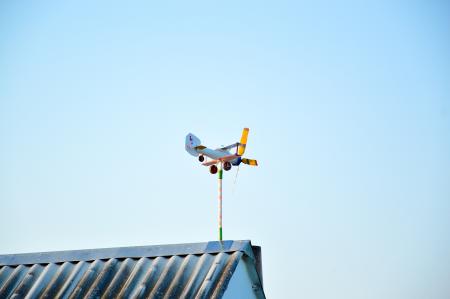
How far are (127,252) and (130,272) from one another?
48cm

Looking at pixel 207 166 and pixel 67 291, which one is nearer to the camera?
pixel 67 291

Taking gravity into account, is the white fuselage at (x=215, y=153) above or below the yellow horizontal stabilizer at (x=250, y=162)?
above

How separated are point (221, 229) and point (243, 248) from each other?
3113 millimetres

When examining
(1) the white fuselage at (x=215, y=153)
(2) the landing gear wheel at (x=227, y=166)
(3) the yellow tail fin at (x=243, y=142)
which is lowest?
(2) the landing gear wheel at (x=227, y=166)

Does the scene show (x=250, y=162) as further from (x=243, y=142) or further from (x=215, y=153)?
(x=215, y=153)

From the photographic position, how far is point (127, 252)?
1228cm

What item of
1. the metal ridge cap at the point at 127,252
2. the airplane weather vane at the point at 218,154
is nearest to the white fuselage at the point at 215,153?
the airplane weather vane at the point at 218,154

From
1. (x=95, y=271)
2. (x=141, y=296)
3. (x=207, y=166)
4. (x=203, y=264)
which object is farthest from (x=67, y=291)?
(x=207, y=166)

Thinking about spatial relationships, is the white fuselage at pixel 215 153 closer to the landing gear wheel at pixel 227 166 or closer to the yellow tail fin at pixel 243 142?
the landing gear wheel at pixel 227 166

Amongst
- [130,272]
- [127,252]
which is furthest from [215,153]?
[130,272]

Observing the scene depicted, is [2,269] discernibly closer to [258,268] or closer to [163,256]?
[163,256]

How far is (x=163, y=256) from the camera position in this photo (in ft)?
39.5

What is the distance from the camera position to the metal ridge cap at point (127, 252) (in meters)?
11.7

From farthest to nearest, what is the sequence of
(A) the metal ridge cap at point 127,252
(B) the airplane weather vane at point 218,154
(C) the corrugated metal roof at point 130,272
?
(B) the airplane weather vane at point 218,154, (A) the metal ridge cap at point 127,252, (C) the corrugated metal roof at point 130,272
